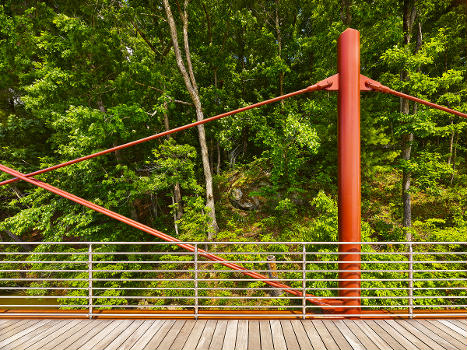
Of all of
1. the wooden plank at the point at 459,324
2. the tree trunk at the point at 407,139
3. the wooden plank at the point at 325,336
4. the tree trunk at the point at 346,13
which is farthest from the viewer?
the tree trunk at the point at 346,13

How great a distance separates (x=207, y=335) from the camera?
282 cm

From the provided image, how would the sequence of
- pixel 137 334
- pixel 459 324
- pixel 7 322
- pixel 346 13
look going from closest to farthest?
pixel 137 334 < pixel 459 324 < pixel 7 322 < pixel 346 13

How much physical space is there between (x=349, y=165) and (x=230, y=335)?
293cm

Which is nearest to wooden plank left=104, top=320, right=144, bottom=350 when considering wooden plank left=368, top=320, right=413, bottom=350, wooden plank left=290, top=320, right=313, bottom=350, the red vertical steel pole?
wooden plank left=290, top=320, right=313, bottom=350

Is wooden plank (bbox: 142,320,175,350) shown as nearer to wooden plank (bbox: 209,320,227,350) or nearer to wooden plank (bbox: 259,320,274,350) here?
wooden plank (bbox: 209,320,227,350)

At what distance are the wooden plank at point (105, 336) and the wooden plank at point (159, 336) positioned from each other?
1.80ft

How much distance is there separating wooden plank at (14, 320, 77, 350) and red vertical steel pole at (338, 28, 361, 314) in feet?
13.6

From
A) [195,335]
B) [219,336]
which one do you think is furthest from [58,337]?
[219,336]

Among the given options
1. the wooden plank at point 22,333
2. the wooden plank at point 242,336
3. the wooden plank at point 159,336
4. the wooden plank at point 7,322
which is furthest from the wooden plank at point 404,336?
the wooden plank at point 7,322

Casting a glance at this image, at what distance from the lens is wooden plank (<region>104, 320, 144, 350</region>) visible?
2.66m

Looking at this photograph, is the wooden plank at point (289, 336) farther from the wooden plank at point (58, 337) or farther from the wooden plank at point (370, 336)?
the wooden plank at point (58, 337)

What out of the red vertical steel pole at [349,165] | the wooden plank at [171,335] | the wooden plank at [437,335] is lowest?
the wooden plank at [171,335]

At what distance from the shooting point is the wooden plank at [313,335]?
2599 mm

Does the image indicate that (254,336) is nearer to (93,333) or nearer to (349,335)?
(349,335)
